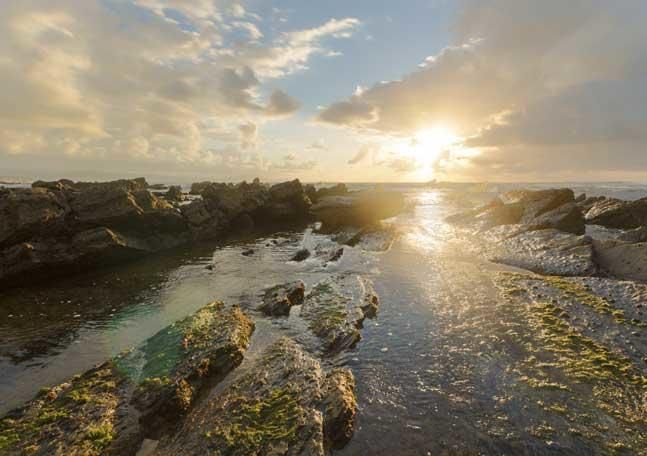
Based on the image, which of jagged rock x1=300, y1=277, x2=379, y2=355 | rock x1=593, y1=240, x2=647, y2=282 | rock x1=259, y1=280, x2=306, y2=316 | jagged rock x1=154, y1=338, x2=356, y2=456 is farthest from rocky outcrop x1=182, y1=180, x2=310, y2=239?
rock x1=593, y1=240, x2=647, y2=282

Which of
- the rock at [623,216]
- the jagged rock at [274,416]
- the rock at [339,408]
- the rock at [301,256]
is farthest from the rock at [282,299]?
the rock at [623,216]

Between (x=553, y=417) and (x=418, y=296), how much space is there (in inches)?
475

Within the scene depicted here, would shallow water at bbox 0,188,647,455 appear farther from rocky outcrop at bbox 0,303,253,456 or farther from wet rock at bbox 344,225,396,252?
wet rock at bbox 344,225,396,252

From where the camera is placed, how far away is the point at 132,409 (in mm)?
11609

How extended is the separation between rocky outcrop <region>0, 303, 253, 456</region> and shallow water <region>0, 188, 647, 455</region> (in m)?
1.23

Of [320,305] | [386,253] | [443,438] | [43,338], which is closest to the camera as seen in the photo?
[443,438]

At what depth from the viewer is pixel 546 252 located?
95.3 feet

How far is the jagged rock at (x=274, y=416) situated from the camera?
9633 millimetres

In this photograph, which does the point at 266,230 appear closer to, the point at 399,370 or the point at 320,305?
the point at 320,305

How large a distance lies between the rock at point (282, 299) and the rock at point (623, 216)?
43395mm

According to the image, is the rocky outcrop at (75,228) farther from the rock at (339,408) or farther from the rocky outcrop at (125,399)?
the rock at (339,408)

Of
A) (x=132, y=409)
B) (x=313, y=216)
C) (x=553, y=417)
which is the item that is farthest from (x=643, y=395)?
(x=313, y=216)

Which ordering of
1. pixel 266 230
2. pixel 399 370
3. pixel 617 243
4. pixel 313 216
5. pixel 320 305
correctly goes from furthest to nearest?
pixel 313 216 → pixel 266 230 → pixel 617 243 → pixel 320 305 → pixel 399 370

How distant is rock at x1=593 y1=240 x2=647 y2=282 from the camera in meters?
22.8
